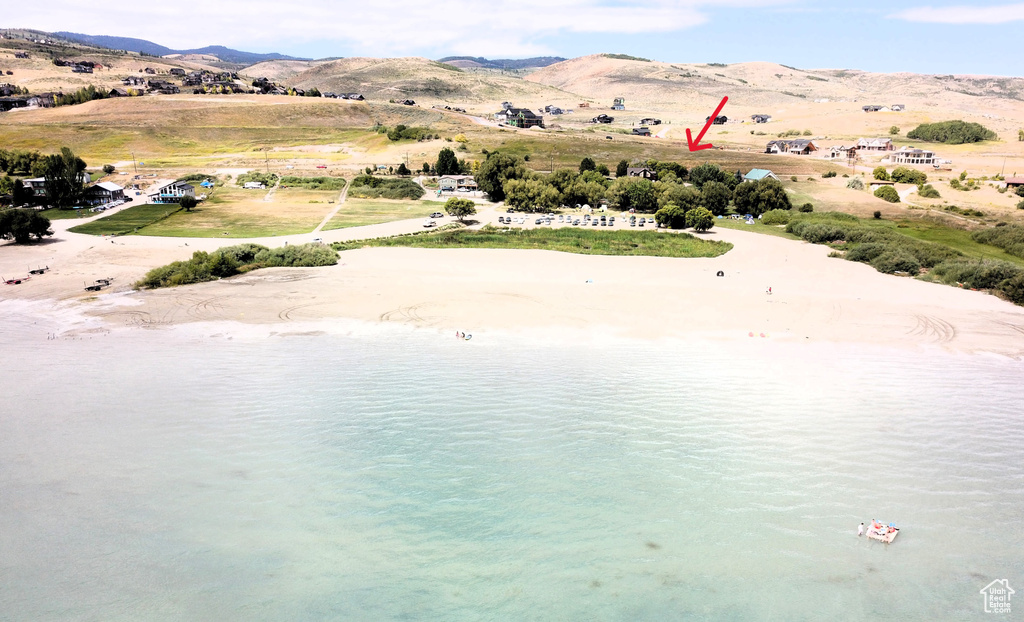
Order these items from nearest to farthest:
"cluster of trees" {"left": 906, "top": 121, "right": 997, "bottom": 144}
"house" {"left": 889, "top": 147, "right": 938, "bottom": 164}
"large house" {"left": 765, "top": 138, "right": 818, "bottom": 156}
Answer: "house" {"left": 889, "top": 147, "right": 938, "bottom": 164}, "large house" {"left": 765, "top": 138, "right": 818, "bottom": 156}, "cluster of trees" {"left": 906, "top": 121, "right": 997, "bottom": 144}

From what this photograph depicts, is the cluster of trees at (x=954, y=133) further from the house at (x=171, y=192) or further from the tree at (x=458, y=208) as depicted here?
the house at (x=171, y=192)

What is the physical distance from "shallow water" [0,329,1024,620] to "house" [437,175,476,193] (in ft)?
206

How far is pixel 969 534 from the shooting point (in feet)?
62.2

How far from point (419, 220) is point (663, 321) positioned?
133 ft

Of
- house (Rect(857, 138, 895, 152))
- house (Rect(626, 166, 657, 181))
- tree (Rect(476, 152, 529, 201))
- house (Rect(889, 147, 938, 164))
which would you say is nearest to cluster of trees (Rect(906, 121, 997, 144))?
house (Rect(857, 138, 895, 152))

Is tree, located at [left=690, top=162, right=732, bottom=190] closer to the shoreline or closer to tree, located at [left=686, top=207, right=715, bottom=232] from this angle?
tree, located at [left=686, top=207, right=715, bottom=232]

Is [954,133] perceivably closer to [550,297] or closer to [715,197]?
[715,197]

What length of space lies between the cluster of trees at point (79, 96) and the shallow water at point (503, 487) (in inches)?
5568

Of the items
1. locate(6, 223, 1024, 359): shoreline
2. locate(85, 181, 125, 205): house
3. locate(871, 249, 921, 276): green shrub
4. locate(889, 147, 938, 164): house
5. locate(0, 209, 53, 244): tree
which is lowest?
locate(6, 223, 1024, 359): shoreline

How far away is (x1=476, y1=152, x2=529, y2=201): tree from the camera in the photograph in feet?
278

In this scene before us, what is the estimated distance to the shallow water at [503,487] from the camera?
1686 cm

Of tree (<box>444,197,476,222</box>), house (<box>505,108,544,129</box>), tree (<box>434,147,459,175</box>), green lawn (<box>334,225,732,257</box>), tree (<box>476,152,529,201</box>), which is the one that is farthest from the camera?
house (<box>505,108,544,129</box>)

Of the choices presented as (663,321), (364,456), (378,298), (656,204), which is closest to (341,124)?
(656,204)

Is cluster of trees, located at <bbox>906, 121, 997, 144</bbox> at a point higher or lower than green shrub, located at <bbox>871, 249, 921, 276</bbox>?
higher
